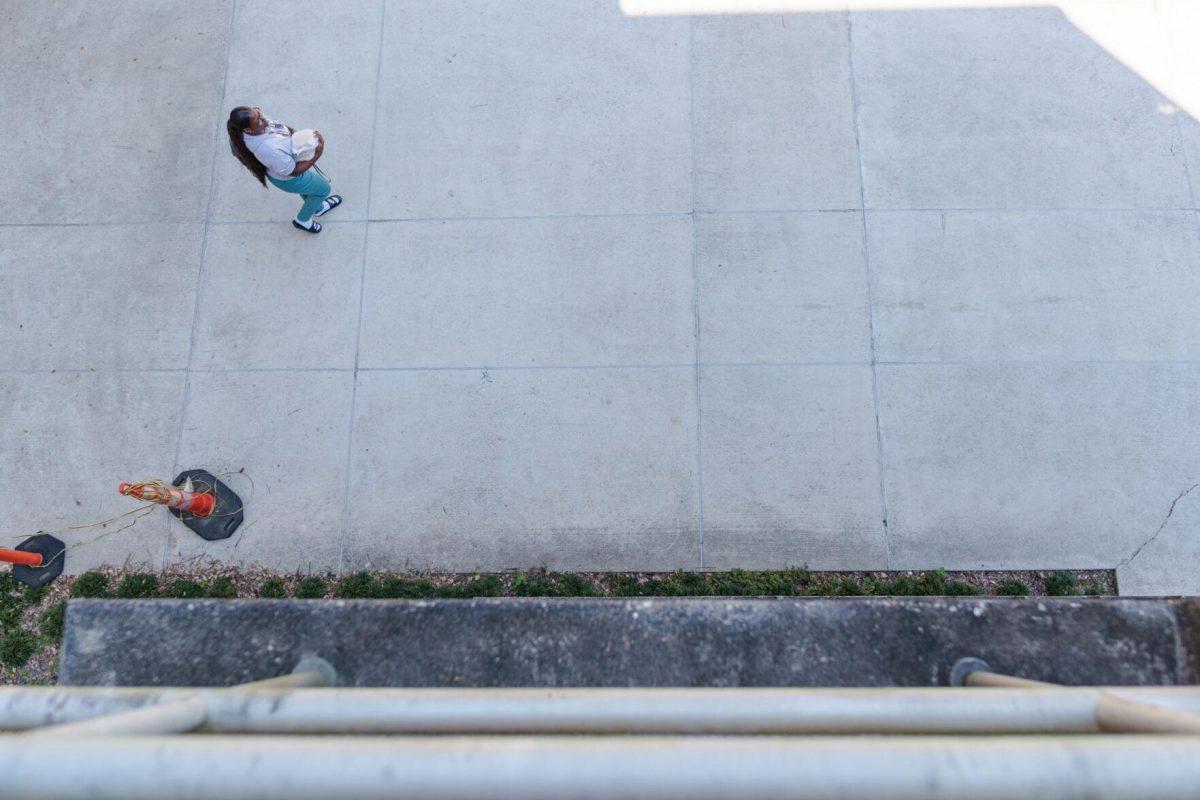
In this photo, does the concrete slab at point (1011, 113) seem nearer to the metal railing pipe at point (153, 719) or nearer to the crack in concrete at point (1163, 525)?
the crack in concrete at point (1163, 525)

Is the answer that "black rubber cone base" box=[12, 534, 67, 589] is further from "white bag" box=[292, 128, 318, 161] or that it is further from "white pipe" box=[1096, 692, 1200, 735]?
"white pipe" box=[1096, 692, 1200, 735]

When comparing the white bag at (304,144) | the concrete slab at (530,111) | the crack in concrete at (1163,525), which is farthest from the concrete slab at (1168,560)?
the white bag at (304,144)

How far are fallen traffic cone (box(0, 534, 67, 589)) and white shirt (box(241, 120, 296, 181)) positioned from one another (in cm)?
268

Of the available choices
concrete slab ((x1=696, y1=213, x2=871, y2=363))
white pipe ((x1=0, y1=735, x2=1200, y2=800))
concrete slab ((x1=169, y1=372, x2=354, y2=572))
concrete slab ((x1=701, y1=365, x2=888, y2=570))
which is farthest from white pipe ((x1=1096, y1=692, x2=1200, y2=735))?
concrete slab ((x1=169, y1=372, x2=354, y2=572))

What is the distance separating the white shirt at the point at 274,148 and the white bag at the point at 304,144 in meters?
0.03

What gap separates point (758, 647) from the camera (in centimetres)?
315

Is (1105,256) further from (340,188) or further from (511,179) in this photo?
(340,188)

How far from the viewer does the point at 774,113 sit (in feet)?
16.2

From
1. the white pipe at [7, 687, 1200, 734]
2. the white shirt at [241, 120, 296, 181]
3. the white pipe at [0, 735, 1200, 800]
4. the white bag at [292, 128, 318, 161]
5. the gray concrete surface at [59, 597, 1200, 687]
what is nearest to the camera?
the white pipe at [0, 735, 1200, 800]

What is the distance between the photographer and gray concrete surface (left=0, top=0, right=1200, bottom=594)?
14.3ft

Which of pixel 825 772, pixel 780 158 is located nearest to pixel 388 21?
pixel 780 158

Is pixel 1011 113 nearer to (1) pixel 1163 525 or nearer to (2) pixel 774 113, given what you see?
(2) pixel 774 113

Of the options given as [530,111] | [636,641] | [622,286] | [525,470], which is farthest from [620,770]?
[530,111]

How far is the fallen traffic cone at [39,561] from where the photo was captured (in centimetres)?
435
